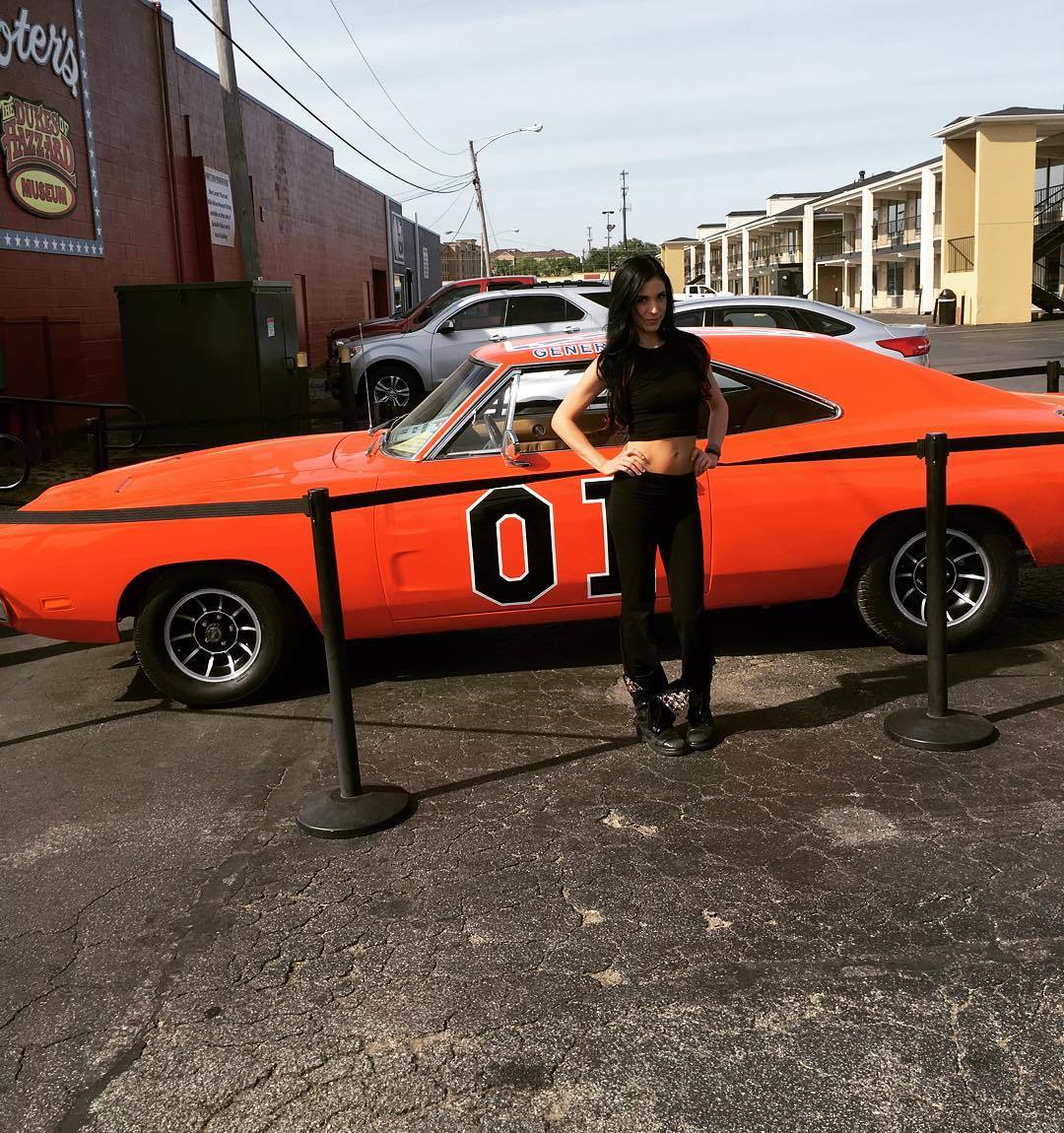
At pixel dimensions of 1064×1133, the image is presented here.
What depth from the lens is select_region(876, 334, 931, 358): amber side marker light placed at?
11344mm

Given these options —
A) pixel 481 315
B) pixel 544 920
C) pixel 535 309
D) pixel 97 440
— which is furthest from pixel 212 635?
pixel 481 315

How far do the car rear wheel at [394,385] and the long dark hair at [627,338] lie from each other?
11915 mm

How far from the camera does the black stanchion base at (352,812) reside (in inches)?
154

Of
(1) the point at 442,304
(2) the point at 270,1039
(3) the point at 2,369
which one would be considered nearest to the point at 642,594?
(2) the point at 270,1039

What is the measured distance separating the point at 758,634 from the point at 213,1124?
13.1ft

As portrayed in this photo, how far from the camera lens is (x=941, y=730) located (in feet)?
14.5

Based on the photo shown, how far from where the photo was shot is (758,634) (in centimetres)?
598

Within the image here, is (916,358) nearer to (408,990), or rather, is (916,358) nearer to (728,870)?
(728,870)

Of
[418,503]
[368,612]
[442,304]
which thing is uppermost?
[442,304]

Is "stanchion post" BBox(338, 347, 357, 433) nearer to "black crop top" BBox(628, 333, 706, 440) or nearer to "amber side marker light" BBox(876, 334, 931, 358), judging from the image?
"amber side marker light" BBox(876, 334, 931, 358)

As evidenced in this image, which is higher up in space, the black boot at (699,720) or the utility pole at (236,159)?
the utility pole at (236,159)

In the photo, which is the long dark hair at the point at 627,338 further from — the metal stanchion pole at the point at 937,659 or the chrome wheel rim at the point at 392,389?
the chrome wheel rim at the point at 392,389

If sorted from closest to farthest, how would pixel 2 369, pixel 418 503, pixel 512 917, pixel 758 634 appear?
pixel 512 917 < pixel 418 503 < pixel 758 634 < pixel 2 369

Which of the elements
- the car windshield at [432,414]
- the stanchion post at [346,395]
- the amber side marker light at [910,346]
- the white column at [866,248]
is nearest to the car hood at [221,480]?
the car windshield at [432,414]
